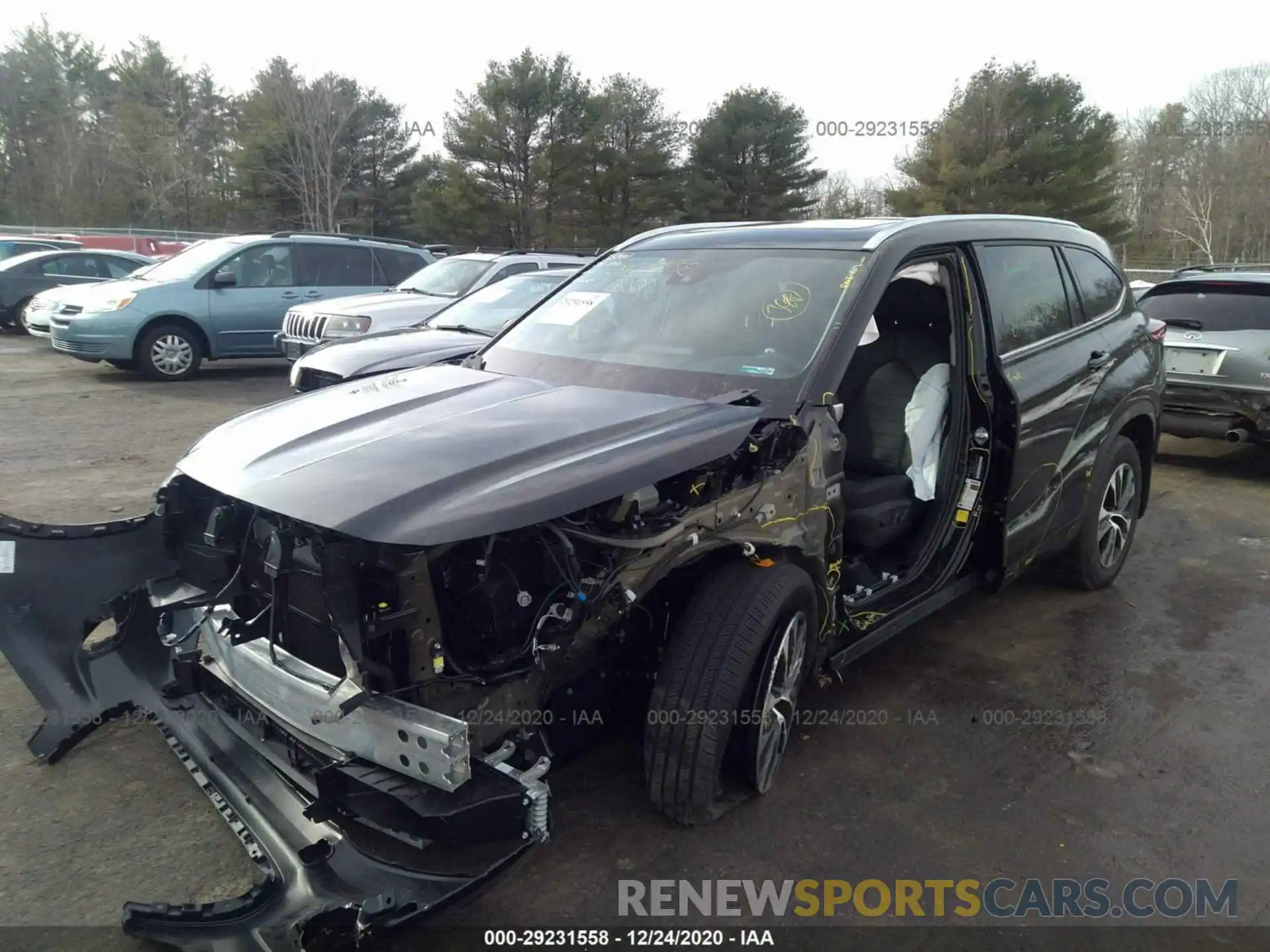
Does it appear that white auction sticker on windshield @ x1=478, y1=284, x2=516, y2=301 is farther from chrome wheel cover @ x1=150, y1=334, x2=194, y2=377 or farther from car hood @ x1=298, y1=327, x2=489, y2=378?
chrome wheel cover @ x1=150, y1=334, x2=194, y2=377

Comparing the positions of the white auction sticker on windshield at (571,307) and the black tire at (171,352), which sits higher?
the white auction sticker on windshield at (571,307)

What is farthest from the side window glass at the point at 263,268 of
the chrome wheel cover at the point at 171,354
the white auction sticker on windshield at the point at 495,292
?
the white auction sticker on windshield at the point at 495,292

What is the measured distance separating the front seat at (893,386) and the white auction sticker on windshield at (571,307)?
46.7 inches

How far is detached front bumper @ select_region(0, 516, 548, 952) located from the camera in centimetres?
211

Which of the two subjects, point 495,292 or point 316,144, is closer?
point 495,292

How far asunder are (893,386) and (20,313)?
18359 mm

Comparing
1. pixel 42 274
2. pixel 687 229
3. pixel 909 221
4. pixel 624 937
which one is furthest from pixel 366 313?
pixel 42 274

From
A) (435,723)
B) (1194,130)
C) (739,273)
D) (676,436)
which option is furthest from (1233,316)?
(1194,130)

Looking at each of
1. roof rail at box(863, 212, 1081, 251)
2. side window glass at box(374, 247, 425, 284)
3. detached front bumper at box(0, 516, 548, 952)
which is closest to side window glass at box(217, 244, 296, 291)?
side window glass at box(374, 247, 425, 284)

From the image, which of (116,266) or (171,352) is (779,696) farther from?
(116,266)

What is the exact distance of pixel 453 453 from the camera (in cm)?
258

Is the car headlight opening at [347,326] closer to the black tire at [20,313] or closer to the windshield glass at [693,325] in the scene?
the windshield glass at [693,325]

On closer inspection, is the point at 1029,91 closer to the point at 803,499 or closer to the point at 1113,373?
the point at 1113,373

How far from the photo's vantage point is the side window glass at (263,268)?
480 inches
